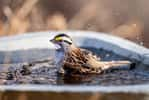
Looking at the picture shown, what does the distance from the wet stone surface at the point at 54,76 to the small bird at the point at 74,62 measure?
0.05m

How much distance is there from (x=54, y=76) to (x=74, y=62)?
7.6 inches

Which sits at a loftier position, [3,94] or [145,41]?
[145,41]

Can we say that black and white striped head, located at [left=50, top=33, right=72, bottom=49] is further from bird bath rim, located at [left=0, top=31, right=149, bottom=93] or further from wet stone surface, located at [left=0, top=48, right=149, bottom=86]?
bird bath rim, located at [left=0, top=31, right=149, bottom=93]

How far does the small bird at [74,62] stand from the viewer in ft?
11.7

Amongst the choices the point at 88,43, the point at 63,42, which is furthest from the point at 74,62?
the point at 88,43

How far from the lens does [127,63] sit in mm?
3621

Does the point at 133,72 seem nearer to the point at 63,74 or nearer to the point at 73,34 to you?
the point at 63,74

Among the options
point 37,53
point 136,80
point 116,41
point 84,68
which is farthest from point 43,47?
point 136,80

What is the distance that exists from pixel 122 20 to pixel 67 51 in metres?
3.80

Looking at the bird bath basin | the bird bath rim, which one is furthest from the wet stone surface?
the bird bath rim

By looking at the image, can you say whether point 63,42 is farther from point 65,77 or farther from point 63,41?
point 65,77

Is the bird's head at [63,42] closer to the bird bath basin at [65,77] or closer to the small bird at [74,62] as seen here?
the small bird at [74,62]

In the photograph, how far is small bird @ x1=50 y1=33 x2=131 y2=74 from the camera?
3.55 meters

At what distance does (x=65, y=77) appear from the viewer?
3.46 metres
